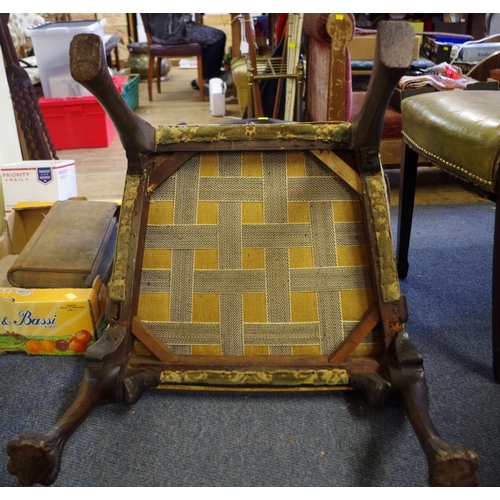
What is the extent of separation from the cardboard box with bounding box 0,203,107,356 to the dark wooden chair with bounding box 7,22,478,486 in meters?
0.22

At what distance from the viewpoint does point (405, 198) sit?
1.54 m

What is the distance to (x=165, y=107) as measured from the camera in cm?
416

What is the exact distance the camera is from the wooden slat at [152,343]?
1.07m

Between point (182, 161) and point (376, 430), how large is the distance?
27.8 inches

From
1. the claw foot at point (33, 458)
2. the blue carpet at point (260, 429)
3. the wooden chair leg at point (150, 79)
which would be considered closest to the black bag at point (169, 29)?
the wooden chair leg at point (150, 79)

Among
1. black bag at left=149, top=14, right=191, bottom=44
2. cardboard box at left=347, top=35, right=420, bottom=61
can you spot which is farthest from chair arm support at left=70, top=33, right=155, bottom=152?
black bag at left=149, top=14, right=191, bottom=44

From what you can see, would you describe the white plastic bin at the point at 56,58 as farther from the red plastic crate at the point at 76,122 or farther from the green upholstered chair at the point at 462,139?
the green upholstered chair at the point at 462,139

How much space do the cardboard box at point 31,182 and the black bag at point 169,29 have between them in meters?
2.86

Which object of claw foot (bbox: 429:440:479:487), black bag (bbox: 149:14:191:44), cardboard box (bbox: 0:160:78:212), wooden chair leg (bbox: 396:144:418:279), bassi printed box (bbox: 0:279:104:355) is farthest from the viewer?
black bag (bbox: 149:14:191:44)

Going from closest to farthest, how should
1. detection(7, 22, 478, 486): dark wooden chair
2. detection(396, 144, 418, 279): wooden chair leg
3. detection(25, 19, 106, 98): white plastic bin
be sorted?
detection(7, 22, 478, 486): dark wooden chair, detection(396, 144, 418, 279): wooden chair leg, detection(25, 19, 106, 98): white plastic bin

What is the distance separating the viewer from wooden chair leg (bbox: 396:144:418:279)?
151cm

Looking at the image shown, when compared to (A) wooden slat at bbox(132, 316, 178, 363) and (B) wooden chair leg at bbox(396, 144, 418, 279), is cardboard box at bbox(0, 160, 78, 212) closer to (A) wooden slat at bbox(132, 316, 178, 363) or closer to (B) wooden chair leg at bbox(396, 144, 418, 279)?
(A) wooden slat at bbox(132, 316, 178, 363)

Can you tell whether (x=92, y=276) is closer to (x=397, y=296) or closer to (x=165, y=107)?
(x=397, y=296)

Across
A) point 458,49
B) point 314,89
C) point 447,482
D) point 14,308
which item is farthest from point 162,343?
point 458,49
